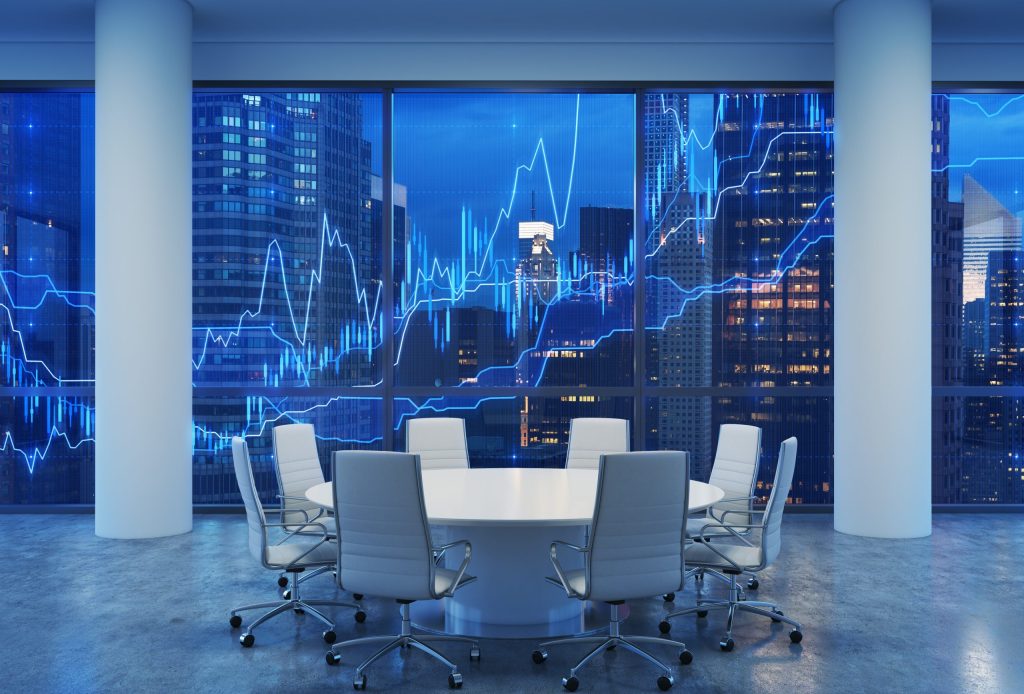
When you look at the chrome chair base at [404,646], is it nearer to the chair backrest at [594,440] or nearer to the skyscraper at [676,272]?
the chair backrest at [594,440]

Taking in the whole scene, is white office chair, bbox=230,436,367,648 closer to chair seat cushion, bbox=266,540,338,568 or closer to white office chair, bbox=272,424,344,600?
chair seat cushion, bbox=266,540,338,568

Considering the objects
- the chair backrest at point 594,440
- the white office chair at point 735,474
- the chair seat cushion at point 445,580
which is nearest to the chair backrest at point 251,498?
the chair seat cushion at point 445,580

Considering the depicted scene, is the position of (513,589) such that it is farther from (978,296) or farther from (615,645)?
(978,296)

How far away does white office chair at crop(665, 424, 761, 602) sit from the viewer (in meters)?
5.09

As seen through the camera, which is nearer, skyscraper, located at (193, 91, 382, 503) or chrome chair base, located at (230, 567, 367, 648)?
chrome chair base, located at (230, 567, 367, 648)

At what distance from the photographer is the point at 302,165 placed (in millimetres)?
7723

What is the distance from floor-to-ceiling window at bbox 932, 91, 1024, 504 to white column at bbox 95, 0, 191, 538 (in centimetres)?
669

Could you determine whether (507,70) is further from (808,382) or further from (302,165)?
(808,382)

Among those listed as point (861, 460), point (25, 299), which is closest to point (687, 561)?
point (861, 460)

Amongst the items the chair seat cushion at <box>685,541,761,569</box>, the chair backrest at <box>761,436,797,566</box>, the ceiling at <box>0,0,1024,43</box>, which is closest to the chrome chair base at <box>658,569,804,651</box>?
the chair seat cushion at <box>685,541,761,569</box>

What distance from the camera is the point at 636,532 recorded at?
3588mm

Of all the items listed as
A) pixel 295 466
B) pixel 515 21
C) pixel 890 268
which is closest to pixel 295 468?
pixel 295 466

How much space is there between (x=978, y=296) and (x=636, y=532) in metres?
5.78

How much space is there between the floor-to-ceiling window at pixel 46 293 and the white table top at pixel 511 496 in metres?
4.04
